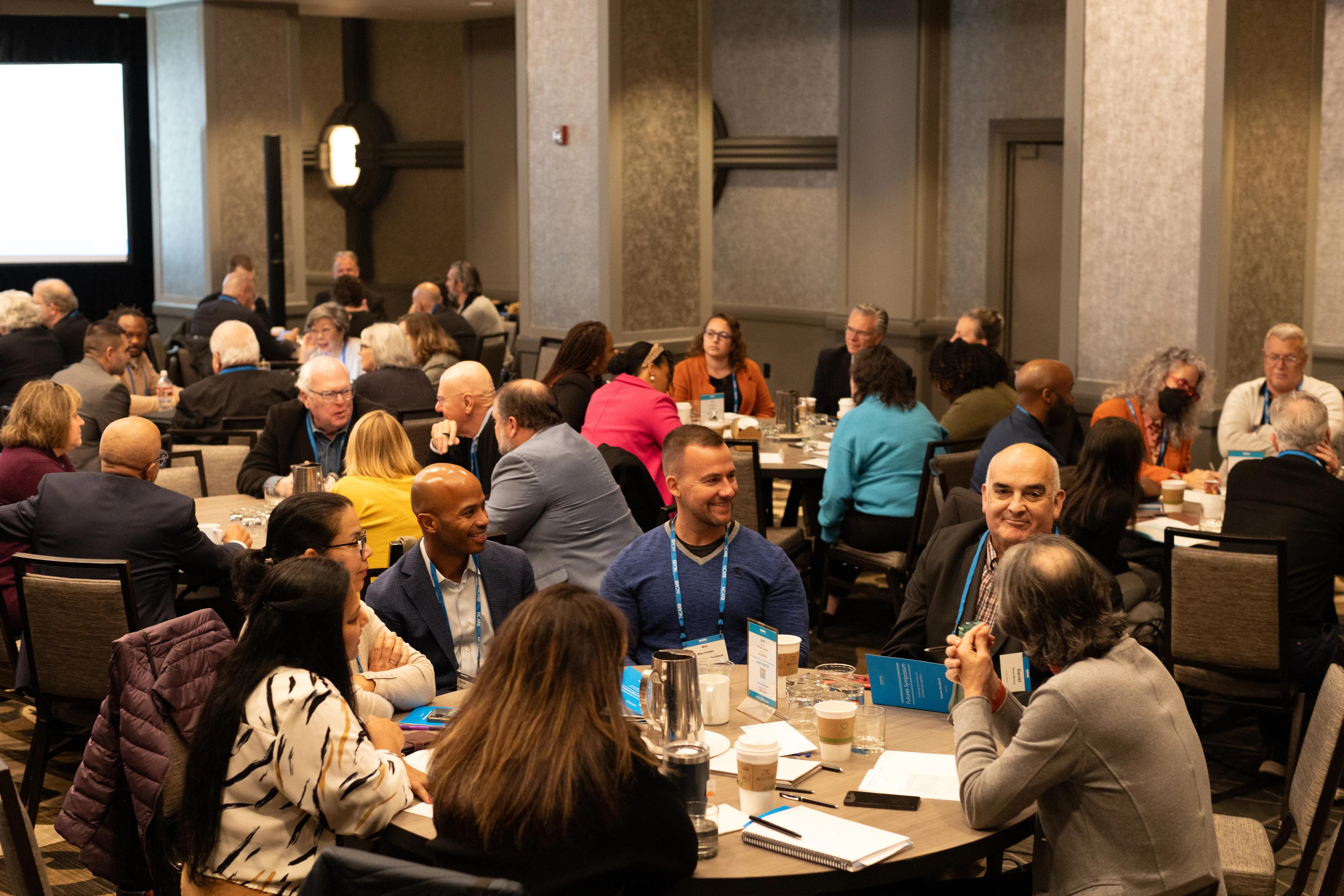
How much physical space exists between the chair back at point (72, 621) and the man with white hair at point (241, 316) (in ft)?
17.5

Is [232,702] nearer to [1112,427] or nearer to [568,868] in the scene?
[568,868]

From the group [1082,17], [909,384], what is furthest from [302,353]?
[1082,17]

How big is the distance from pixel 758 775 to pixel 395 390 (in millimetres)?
4352

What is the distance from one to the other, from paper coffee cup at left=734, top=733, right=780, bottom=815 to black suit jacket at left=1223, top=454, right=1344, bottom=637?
2.33 meters

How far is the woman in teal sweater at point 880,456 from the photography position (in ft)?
18.2

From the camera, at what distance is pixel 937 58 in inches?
404

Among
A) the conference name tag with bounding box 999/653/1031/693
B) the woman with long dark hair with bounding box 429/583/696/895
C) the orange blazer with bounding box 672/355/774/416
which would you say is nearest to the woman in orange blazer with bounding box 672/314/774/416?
the orange blazer with bounding box 672/355/774/416

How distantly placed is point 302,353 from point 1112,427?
16.9ft

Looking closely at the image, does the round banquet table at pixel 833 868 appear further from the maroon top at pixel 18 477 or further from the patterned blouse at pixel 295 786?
the maroon top at pixel 18 477

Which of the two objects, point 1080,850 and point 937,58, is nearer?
point 1080,850

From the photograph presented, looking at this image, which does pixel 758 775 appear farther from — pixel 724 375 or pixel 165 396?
pixel 165 396

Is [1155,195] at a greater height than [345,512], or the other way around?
[1155,195]

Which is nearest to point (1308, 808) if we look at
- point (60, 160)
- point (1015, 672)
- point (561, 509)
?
point (1015, 672)

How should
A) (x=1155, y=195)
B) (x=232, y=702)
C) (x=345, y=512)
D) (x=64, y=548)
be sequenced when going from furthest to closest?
(x=1155, y=195), (x=64, y=548), (x=345, y=512), (x=232, y=702)
